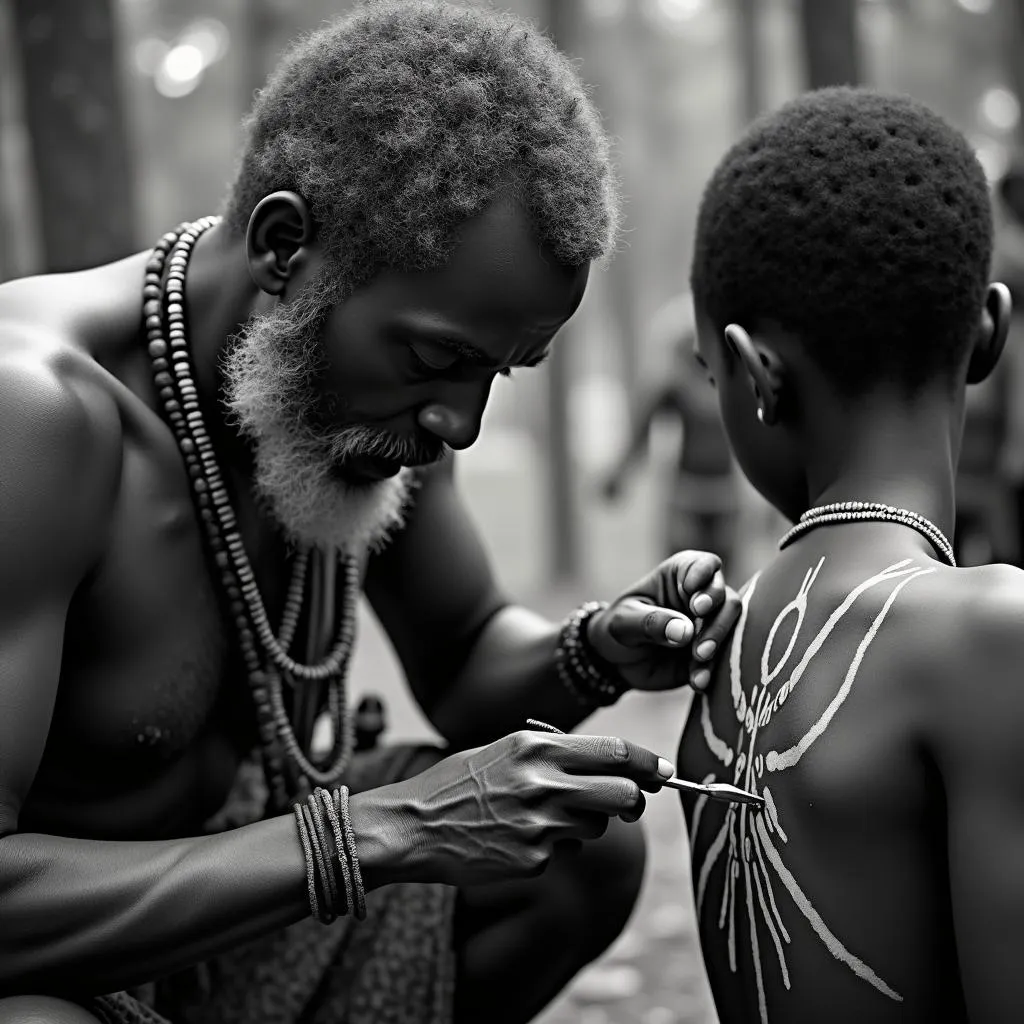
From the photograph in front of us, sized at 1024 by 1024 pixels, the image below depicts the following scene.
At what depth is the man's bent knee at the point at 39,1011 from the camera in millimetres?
1979

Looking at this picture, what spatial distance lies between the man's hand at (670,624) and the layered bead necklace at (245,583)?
0.60 meters

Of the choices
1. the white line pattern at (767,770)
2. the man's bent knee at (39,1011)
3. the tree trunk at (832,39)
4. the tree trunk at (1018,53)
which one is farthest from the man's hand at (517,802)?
the tree trunk at (1018,53)

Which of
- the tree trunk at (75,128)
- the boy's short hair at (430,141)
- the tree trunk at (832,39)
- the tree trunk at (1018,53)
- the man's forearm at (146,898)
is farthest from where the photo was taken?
the tree trunk at (1018,53)

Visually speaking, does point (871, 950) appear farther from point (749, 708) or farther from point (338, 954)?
point (338, 954)

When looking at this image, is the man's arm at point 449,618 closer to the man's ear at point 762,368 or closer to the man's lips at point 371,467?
the man's lips at point 371,467

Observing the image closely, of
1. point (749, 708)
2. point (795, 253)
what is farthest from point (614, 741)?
point (795, 253)

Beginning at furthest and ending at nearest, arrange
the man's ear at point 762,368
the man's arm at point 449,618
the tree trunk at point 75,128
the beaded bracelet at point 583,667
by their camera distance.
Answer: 1. the tree trunk at point 75,128
2. the man's arm at point 449,618
3. the beaded bracelet at point 583,667
4. the man's ear at point 762,368

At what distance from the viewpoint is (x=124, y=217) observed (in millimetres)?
5672

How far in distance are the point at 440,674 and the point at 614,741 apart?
123cm

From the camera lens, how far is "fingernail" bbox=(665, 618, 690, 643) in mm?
2365

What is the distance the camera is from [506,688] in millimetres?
3010

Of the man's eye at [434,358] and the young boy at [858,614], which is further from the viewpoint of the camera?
the man's eye at [434,358]

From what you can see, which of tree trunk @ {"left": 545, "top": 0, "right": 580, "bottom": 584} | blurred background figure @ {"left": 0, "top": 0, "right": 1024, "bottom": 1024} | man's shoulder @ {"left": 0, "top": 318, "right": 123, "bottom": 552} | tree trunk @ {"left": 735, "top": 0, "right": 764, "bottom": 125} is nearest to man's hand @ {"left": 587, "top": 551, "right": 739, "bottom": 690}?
blurred background figure @ {"left": 0, "top": 0, "right": 1024, "bottom": 1024}

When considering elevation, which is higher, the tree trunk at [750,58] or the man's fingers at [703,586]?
the tree trunk at [750,58]
